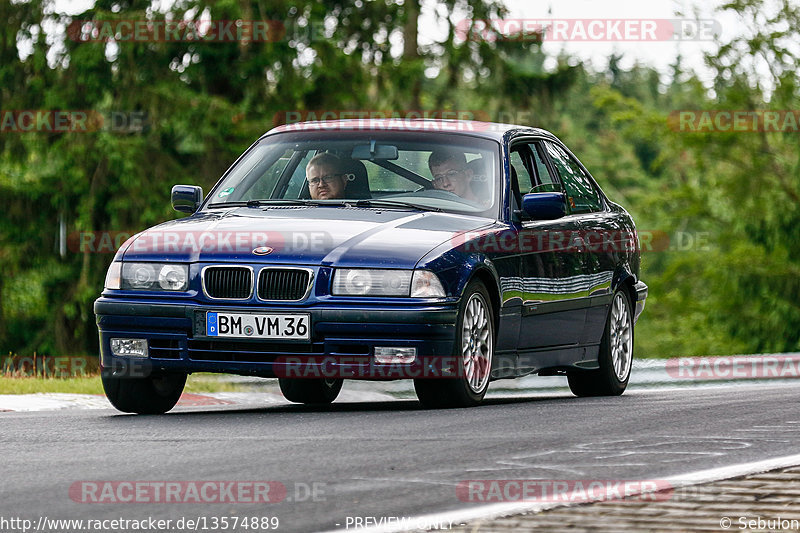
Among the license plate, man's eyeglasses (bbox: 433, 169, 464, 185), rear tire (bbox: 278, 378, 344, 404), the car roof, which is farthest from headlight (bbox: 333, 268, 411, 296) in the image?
rear tire (bbox: 278, 378, 344, 404)

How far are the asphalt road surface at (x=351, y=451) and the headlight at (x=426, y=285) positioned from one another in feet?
2.22

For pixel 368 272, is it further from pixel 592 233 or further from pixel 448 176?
pixel 592 233

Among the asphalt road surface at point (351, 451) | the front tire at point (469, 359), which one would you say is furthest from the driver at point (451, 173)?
the asphalt road surface at point (351, 451)

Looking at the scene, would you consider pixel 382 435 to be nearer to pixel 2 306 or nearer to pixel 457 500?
pixel 457 500

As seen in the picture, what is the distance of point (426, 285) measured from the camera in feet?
28.2

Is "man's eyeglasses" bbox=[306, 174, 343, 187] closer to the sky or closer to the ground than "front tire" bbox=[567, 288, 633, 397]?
closer to the sky

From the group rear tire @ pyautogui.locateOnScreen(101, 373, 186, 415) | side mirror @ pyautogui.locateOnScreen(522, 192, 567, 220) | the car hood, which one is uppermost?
side mirror @ pyautogui.locateOnScreen(522, 192, 567, 220)

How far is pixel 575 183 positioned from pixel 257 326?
3874mm

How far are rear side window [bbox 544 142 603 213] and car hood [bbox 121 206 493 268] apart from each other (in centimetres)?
210

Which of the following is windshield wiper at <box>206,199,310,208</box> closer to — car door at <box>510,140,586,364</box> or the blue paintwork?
the blue paintwork

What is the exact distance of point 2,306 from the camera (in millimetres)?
30594

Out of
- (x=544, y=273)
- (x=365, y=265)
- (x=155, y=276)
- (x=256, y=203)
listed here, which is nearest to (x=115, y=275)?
(x=155, y=276)

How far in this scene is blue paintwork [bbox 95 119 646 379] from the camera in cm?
855

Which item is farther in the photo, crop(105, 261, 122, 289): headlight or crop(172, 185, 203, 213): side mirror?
crop(172, 185, 203, 213): side mirror
